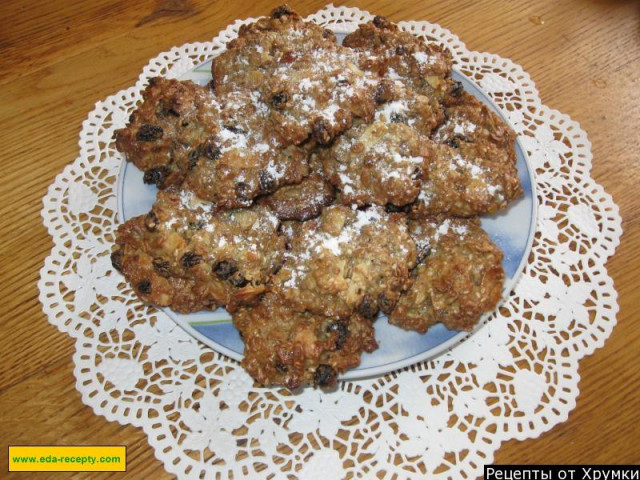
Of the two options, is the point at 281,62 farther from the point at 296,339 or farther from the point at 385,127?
the point at 296,339

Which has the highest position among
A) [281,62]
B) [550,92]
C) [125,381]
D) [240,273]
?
[281,62]

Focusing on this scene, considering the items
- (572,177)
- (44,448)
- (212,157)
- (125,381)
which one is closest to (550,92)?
(572,177)

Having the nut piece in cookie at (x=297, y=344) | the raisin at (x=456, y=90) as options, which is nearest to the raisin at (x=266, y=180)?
the nut piece in cookie at (x=297, y=344)

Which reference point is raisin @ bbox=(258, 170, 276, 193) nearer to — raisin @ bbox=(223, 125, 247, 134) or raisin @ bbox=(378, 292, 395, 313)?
raisin @ bbox=(223, 125, 247, 134)

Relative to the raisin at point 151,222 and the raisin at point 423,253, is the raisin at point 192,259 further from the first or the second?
the raisin at point 423,253

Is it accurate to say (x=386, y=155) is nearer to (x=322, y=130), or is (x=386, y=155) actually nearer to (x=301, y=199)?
(x=322, y=130)

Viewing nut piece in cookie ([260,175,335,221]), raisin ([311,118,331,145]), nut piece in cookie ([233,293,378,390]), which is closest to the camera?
nut piece in cookie ([233,293,378,390])

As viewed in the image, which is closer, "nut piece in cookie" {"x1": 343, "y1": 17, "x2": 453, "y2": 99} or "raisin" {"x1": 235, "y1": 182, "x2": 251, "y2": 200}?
"raisin" {"x1": 235, "y1": 182, "x2": 251, "y2": 200}

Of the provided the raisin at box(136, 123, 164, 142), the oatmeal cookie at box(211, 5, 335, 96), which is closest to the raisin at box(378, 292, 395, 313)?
the oatmeal cookie at box(211, 5, 335, 96)
